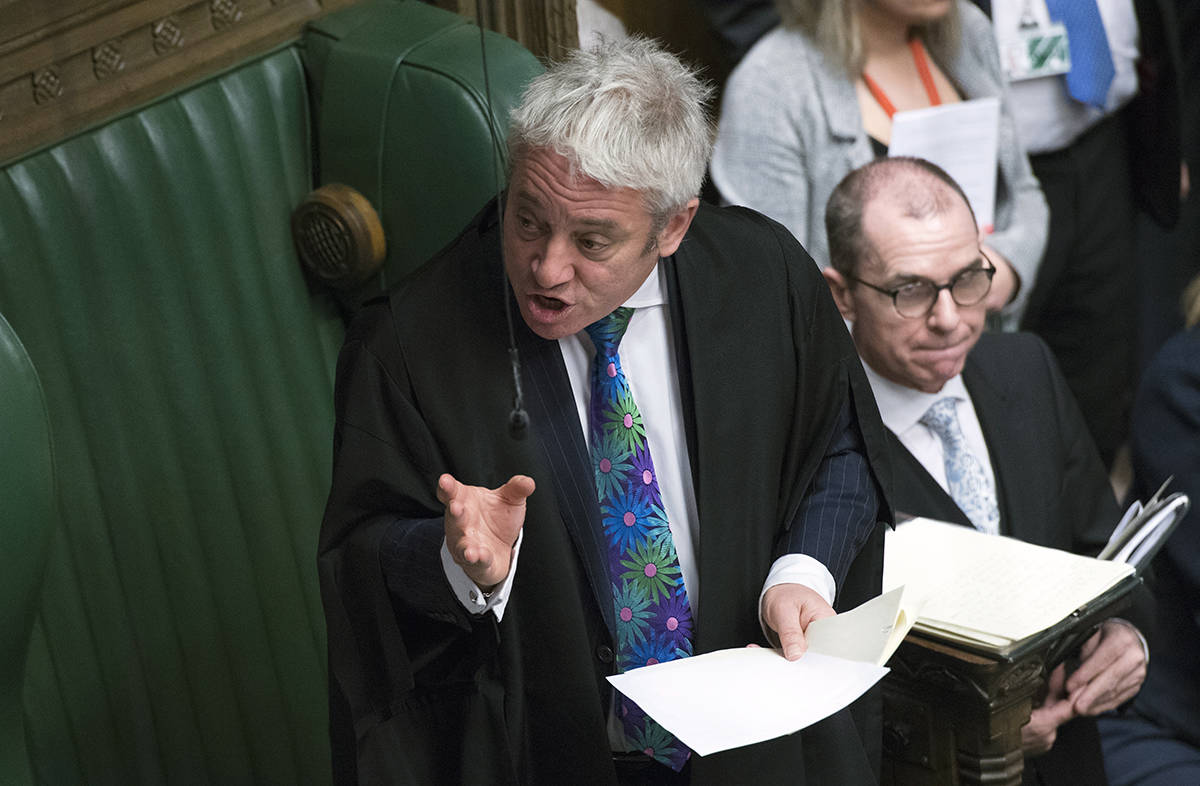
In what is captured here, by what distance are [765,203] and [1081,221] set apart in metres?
1.03

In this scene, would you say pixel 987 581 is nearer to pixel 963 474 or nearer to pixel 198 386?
pixel 963 474

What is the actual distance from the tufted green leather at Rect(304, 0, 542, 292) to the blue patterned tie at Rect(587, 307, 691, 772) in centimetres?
59

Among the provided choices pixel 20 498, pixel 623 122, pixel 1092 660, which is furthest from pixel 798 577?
pixel 20 498

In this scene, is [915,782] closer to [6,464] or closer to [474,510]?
[474,510]

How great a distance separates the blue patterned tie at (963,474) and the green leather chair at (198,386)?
882mm

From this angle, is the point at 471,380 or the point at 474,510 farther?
the point at 471,380

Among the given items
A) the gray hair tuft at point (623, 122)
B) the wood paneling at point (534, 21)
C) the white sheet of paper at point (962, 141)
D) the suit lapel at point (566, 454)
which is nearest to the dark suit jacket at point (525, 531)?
the suit lapel at point (566, 454)

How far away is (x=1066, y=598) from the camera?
2.04 metres

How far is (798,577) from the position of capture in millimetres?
1821

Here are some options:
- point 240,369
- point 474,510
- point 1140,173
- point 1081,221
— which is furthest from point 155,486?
point 1140,173

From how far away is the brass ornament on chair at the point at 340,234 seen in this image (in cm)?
241

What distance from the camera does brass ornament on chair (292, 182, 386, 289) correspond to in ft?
7.90

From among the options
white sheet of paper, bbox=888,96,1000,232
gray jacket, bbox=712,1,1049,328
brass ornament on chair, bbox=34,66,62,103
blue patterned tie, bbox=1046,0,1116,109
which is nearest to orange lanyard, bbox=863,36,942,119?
white sheet of paper, bbox=888,96,1000,232

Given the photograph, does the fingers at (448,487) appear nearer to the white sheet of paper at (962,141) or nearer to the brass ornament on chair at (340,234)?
the brass ornament on chair at (340,234)
